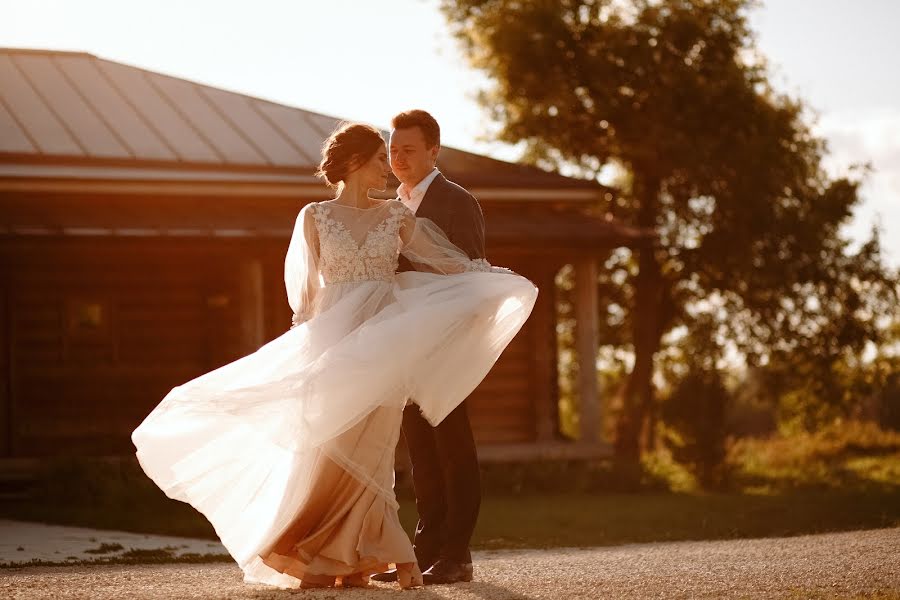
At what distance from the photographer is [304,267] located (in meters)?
6.94

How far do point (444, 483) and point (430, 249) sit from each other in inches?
47.6

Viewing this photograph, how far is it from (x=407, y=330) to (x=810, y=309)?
714 inches

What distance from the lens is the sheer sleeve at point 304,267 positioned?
6.88m

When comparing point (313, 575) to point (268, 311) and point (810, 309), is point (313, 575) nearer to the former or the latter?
point (268, 311)

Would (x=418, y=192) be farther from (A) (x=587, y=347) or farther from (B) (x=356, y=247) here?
(A) (x=587, y=347)

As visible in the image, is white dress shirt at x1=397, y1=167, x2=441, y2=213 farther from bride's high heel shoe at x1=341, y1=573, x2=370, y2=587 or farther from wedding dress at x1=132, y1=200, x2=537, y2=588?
bride's high heel shoe at x1=341, y1=573, x2=370, y2=587

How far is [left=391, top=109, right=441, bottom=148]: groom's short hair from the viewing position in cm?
696

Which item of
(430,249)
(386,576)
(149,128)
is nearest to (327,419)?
(386,576)

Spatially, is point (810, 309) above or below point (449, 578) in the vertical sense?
above

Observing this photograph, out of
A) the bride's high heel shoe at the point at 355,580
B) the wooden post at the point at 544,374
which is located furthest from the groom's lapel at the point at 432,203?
the wooden post at the point at 544,374

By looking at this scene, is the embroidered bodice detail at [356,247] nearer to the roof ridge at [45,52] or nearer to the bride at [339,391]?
the bride at [339,391]

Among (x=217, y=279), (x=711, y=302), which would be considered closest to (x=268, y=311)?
(x=217, y=279)

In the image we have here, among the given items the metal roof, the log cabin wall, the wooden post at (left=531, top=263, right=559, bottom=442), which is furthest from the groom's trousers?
the wooden post at (left=531, top=263, right=559, bottom=442)

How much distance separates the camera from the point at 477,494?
22.5 feet
